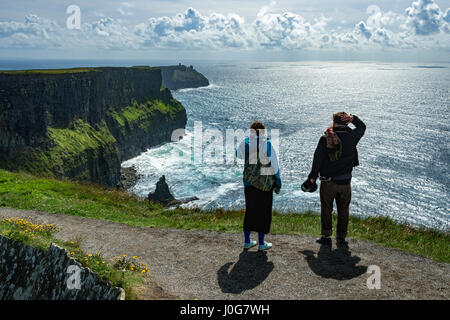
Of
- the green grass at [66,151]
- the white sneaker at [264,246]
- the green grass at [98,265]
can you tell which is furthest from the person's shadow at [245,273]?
the green grass at [66,151]

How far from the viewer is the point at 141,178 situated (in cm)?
7744

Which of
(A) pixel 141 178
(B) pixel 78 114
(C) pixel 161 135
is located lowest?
(A) pixel 141 178

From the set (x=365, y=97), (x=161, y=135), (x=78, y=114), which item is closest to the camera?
(x=78, y=114)

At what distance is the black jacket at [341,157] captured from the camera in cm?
902

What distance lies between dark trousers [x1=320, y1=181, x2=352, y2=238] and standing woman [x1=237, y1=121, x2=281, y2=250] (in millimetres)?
1442

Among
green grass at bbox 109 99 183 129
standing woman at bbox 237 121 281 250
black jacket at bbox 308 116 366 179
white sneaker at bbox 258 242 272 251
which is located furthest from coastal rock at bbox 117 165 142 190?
black jacket at bbox 308 116 366 179

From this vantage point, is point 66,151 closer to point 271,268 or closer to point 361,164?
point 361,164

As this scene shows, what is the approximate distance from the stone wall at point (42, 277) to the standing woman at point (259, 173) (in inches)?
159

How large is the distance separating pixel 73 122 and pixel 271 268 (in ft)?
245

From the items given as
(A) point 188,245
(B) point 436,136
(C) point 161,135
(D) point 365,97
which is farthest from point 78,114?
(D) point 365,97

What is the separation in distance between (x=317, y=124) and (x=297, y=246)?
113m

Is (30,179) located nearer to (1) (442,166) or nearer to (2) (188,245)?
(2) (188,245)

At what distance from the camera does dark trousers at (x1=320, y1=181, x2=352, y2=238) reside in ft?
30.6

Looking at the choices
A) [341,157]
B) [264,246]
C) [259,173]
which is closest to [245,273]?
[264,246]
